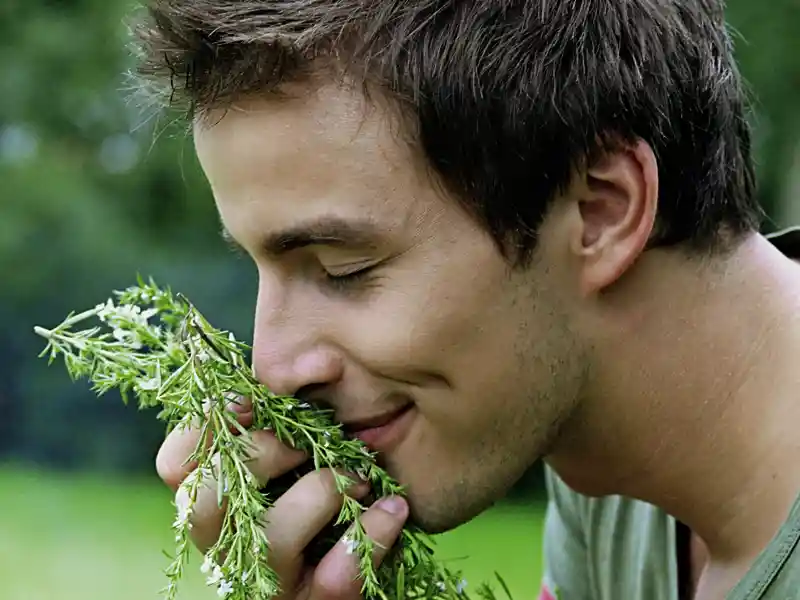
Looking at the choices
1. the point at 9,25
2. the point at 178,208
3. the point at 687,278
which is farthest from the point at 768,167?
the point at 687,278

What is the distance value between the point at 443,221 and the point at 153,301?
526mm

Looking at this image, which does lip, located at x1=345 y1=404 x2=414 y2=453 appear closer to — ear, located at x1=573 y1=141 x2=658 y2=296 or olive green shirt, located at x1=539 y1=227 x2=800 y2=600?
ear, located at x1=573 y1=141 x2=658 y2=296

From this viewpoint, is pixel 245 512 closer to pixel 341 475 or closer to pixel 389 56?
pixel 341 475

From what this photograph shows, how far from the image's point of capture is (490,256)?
2016mm

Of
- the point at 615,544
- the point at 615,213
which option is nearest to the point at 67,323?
the point at 615,213

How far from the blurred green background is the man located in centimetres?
772

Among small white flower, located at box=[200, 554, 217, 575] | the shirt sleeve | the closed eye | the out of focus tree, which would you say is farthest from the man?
the out of focus tree

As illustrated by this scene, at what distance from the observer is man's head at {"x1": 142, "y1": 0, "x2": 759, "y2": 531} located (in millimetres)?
1965

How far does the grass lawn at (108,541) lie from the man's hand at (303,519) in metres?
3.94

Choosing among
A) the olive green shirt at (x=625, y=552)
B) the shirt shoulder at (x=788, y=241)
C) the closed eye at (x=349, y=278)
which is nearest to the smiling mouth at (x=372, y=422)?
the closed eye at (x=349, y=278)

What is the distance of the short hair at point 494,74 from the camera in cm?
198

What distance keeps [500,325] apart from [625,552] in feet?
2.88

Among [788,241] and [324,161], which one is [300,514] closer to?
[324,161]

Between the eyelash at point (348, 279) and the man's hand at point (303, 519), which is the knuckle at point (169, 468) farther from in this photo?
the eyelash at point (348, 279)
